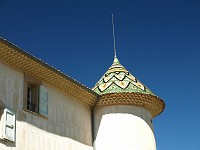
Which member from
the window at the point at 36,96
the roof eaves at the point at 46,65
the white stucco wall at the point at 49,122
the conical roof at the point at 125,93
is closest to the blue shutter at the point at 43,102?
the window at the point at 36,96

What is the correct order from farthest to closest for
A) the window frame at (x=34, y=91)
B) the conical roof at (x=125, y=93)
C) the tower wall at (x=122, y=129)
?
the conical roof at (x=125, y=93) → the tower wall at (x=122, y=129) → the window frame at (x=34, y=91)

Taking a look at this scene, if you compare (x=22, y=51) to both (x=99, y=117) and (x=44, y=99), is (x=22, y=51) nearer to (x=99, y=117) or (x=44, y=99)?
(x=44, y=99)

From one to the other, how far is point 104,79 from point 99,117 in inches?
79.2

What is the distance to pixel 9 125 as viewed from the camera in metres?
12.1

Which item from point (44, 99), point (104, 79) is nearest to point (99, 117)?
point (104, 79)

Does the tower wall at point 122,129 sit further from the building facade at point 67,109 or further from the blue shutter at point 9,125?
the blue shutter at point 9,125

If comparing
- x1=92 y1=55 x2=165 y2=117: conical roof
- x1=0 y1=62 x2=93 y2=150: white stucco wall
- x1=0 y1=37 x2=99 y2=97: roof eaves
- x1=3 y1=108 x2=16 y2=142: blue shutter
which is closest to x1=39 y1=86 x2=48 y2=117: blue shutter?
x1=0 y1=62 x2=93 y2=150: white stucco wall

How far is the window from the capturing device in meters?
13.7

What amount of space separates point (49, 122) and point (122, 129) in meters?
3.46

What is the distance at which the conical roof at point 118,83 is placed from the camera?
16.6 m

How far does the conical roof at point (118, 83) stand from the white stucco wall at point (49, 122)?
116 cm

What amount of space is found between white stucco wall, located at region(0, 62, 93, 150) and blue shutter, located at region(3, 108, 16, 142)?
0.59 ft

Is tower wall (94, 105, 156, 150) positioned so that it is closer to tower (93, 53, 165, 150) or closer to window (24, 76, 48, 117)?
tower (93, 53, 165, 150)

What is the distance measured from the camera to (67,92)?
1534 centimetres
